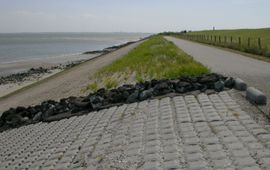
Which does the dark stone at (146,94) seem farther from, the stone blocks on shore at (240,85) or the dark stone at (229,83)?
the stone blocks on shore at (240,85)

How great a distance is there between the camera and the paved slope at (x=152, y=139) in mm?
5495

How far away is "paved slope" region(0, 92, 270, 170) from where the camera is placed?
18.0 ft

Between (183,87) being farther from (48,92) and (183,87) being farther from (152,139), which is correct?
(48,92)

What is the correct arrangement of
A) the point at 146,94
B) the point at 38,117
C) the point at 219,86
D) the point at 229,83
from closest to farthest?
the point at 219,86 → the point at 229,83 → the point at 146,94 → the point at 38,117

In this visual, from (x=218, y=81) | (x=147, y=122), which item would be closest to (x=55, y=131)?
(x=147, y=122)

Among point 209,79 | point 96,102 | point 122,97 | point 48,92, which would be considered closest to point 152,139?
point 122,97

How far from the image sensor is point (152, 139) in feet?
21.6

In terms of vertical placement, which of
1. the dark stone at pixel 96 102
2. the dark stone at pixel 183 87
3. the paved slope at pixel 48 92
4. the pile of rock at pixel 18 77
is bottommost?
the pile of rock at pixel 18 77

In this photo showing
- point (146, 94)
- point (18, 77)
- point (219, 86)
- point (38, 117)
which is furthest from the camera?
point (18, 77)

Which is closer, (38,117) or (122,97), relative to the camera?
(122,97)

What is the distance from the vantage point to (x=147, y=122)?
25.3 ft

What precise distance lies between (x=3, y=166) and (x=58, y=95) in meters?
11.1

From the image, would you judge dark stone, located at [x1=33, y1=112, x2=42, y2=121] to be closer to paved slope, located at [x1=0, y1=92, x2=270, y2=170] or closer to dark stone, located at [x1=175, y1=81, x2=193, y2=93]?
paved slope, located at [x1=0, y1=92, x2=270, y2=170]

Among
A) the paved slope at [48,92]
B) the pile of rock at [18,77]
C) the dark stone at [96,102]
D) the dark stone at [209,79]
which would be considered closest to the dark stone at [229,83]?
the dark stone at [209,79]
